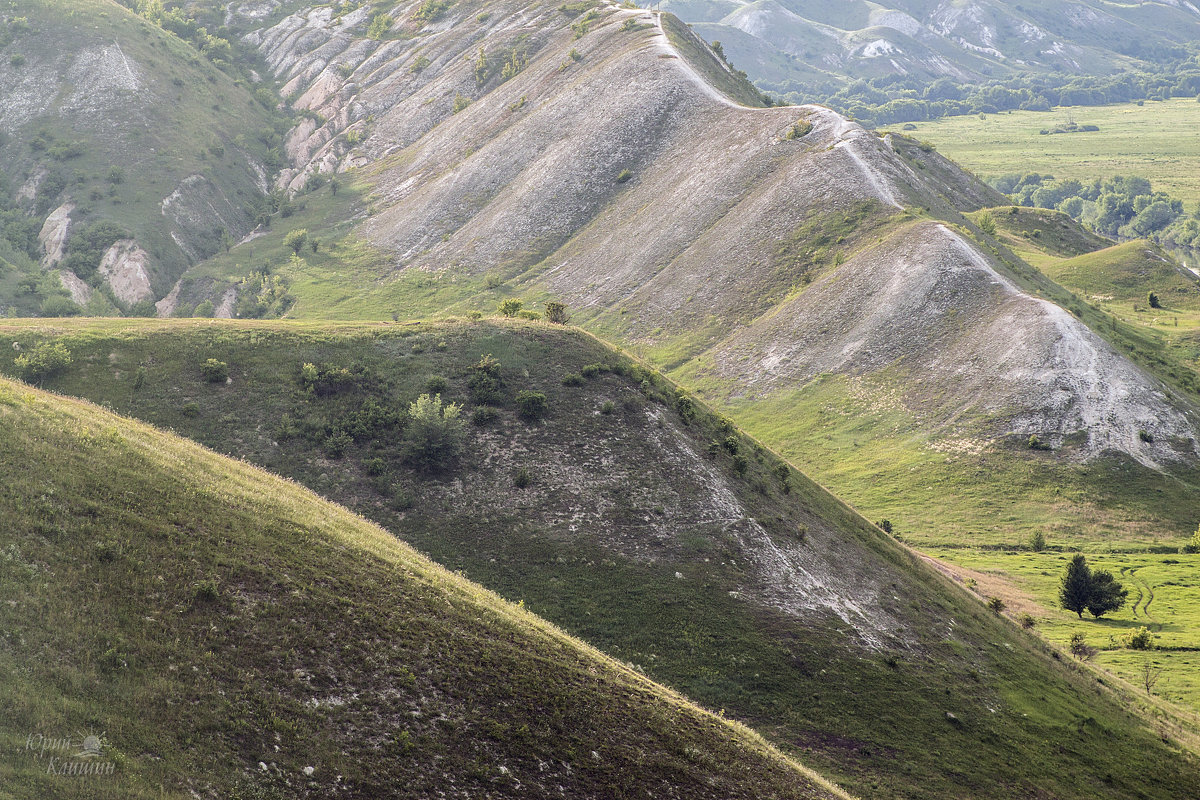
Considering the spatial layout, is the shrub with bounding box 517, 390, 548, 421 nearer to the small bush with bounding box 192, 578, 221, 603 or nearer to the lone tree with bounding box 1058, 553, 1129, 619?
the small bush with bounding box 192, 578, 221, 603

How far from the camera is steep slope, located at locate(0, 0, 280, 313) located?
129 metres

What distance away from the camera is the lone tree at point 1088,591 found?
6053cm

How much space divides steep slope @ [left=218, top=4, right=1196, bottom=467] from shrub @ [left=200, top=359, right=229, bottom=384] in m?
58.2

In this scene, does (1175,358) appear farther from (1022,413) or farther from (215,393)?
(215,393)

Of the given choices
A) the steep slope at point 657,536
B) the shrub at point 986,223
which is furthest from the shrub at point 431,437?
the shrub at point 986,223

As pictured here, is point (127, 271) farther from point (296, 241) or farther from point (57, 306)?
point (296, 241)

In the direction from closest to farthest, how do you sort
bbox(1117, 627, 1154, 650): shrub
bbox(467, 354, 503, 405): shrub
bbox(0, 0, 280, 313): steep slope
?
bbox(467, 354, 503, 405): shrub, bbox(1117, 627, 1154, 650): shrub, bbox(0, 0, 280, 313): steep slope

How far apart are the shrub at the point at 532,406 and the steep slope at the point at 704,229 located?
47.5 meters

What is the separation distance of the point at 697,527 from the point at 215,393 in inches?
1305

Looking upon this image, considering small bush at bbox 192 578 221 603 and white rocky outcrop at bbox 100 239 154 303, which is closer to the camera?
small bush at bbox 192 578 221 603

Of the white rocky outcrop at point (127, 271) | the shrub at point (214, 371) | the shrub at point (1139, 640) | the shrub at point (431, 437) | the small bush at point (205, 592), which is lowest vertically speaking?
the shrub at point (1139, 640)

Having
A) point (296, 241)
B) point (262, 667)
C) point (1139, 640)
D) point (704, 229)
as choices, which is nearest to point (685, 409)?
point (262, 667)

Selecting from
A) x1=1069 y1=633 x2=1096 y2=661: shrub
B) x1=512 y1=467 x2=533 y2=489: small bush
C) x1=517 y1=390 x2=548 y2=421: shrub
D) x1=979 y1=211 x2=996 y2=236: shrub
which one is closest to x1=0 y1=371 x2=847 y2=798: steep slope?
x1=512 y1=467 x2=533 y2=489: small bush

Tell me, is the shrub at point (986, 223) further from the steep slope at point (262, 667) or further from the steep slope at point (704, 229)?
the steep slope at point (262, 667)
